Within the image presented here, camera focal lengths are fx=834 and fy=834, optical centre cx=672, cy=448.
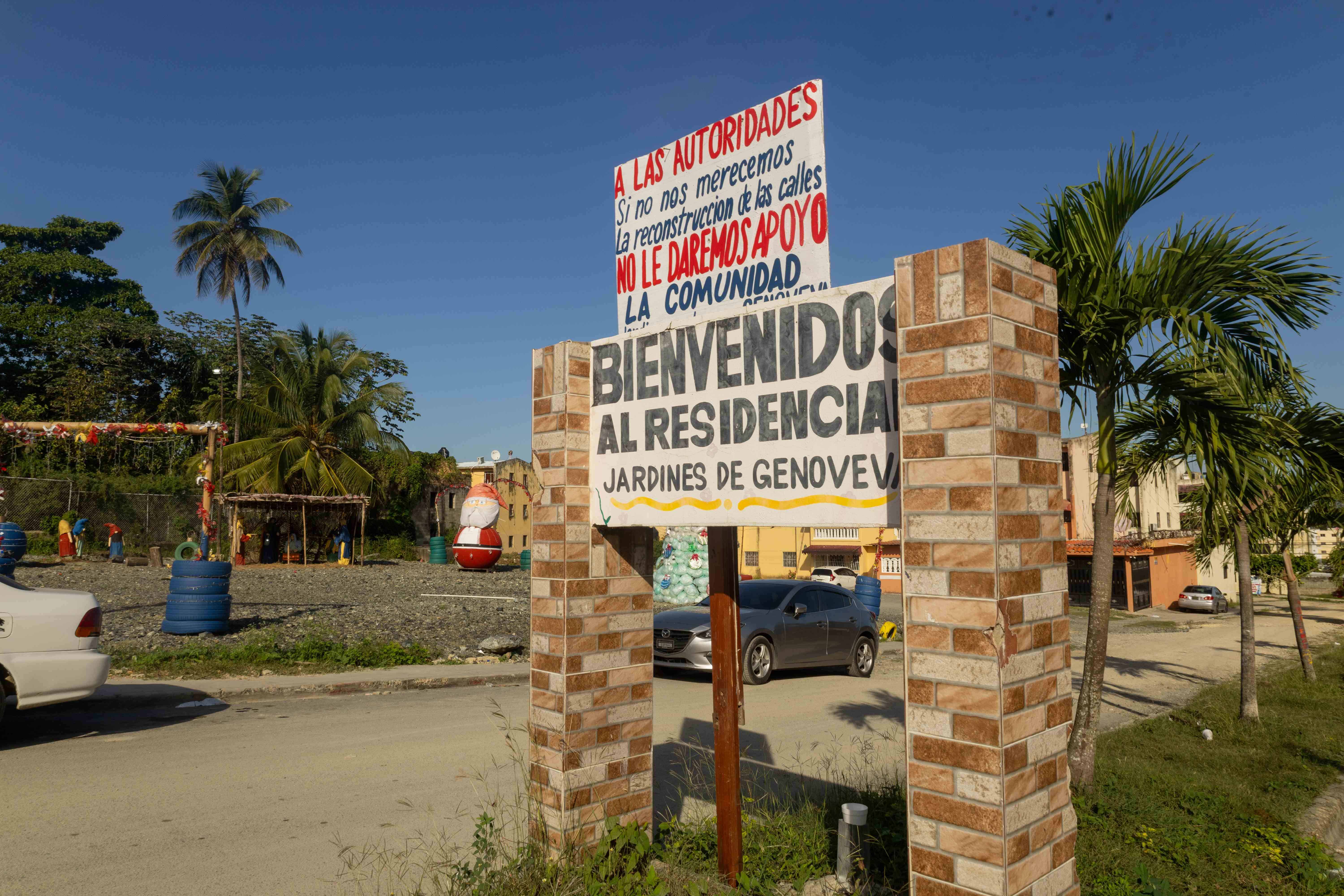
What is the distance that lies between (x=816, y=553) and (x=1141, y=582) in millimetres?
14527

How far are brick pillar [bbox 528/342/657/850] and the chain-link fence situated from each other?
104 feet

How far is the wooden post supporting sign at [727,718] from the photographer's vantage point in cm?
422

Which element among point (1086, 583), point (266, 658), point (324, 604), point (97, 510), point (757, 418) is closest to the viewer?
point (757, 418)

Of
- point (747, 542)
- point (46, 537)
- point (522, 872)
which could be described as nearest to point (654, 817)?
point (522, 872)

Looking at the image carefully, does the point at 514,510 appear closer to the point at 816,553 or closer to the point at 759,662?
the point at 816,553

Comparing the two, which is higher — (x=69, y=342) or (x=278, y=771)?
(x=69, y=342)

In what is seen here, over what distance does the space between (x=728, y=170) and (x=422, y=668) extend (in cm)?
988

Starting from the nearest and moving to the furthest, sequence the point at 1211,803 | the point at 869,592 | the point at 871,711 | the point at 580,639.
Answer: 1. the point at 580,639
2. the point at 1211,803
3. the point at 871,711
4. the point at 869,592

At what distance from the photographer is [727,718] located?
4246mm

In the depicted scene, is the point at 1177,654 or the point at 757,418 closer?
the point at 757,418

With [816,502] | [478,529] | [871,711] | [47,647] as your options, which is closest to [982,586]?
[816,502]

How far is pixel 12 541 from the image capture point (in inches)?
861

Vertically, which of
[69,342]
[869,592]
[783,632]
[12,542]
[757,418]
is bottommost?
[869,592]

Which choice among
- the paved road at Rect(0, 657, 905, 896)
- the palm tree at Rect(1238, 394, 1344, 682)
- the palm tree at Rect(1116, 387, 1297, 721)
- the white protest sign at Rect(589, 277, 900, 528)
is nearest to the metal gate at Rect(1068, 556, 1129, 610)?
the palm tree at Rect(1238, 394, 1344, 682)
